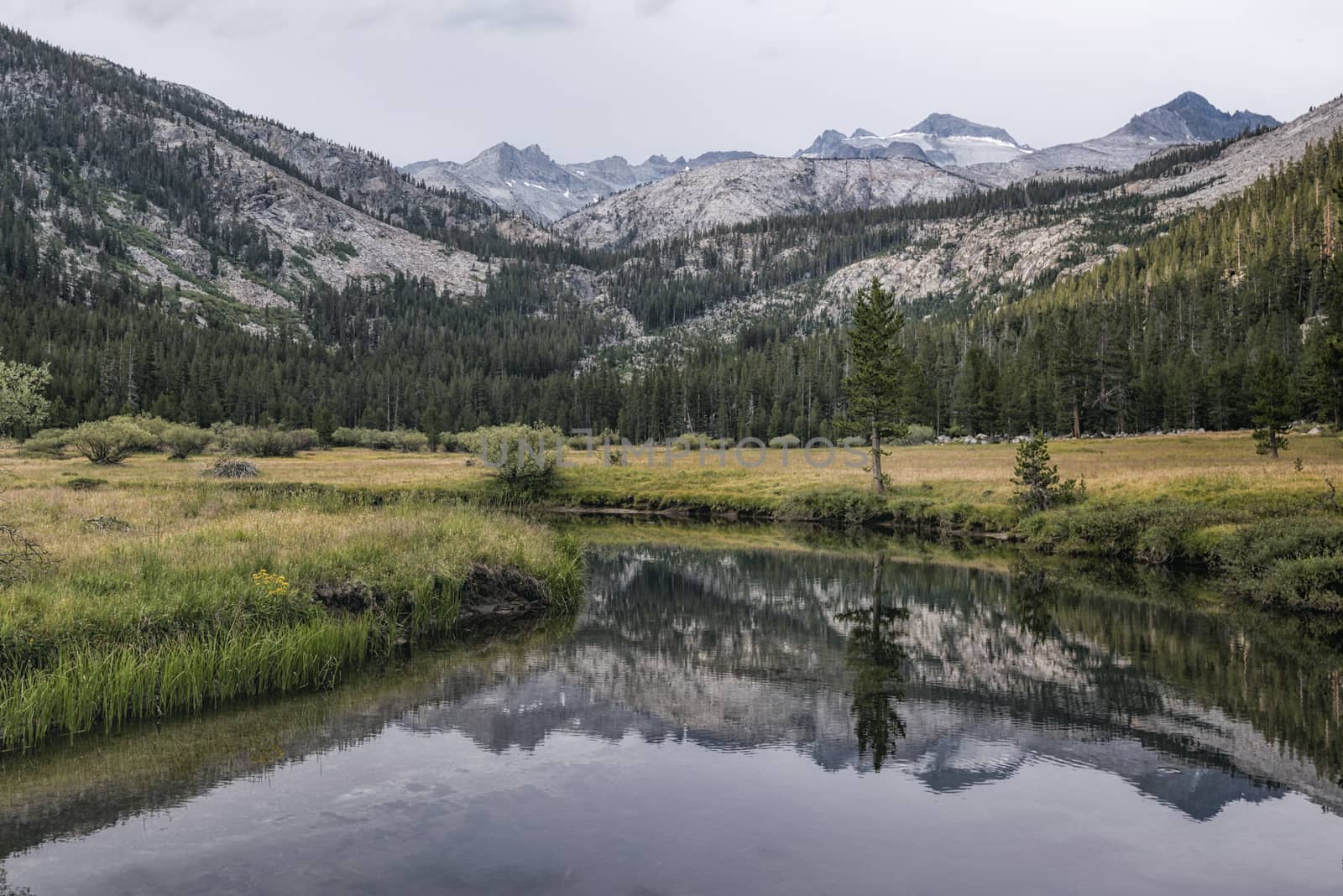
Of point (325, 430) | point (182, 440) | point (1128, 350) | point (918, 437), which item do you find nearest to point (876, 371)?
point (918, 437)

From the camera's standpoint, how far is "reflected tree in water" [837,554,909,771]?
15.2 m

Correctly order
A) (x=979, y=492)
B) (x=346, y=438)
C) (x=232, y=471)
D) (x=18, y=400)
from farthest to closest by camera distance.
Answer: (x=346, y=438) → (x=18, y=400) → (x=232, y=471) → (x=979, y=492)

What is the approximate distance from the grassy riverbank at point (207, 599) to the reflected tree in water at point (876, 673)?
31.7 ft

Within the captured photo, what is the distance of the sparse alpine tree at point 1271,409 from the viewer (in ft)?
172

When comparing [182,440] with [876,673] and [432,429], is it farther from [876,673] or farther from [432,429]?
[876,673]

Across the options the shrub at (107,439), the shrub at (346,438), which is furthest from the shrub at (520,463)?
the shrub at (346,438)

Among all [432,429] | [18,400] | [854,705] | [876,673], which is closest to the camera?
[854,705]

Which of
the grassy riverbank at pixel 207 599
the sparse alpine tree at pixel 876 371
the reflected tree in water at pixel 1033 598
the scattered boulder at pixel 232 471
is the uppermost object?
the sparse alpine tree at pixel 876 371

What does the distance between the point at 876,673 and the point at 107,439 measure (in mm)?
73304

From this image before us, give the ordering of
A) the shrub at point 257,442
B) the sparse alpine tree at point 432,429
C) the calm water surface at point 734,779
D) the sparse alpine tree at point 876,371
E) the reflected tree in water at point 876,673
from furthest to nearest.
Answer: the sparse alpine tree at point 432,429, the shrub at point 257,442, the sparse alpine tree at point 876,371, the reflected tree in water at point 876,673, the calm water surface at point 734,779

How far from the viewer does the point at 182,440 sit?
278ft

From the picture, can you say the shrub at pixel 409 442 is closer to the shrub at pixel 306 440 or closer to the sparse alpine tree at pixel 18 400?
the shrub at pixel 306 440

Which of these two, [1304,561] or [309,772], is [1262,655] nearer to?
[1304,561]

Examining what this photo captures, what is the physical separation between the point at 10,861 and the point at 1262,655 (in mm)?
25280
